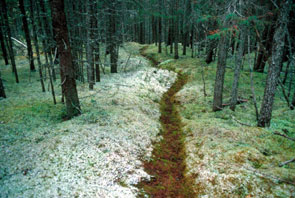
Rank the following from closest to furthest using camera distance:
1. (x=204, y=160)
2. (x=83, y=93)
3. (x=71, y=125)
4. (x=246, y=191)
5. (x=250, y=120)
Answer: (x=246, y=191) < (x=204, y=160) < (x=71, y=125) < (x=250, y=120) < (x=83, y=93)

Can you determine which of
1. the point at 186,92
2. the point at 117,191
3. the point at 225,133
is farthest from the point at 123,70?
the point at 117,191

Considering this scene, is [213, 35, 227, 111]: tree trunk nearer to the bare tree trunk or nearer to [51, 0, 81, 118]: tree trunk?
the bare tree trunk

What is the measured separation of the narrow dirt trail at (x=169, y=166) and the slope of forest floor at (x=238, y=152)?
0.47 meters

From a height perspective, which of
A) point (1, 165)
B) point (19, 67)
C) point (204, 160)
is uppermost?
point (19, 67)

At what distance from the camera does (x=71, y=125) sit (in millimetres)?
10438

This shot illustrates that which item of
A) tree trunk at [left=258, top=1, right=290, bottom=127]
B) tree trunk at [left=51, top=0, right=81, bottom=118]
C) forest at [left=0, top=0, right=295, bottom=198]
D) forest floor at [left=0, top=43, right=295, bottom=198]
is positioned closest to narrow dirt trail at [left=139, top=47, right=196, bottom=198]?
forest at [left=0, top=0, right=295, bottom=198]

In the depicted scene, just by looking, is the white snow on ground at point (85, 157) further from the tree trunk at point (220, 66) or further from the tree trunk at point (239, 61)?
the tree trunk at point (239, 61)

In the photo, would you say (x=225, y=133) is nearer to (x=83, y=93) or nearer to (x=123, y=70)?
(x=83, y=93)

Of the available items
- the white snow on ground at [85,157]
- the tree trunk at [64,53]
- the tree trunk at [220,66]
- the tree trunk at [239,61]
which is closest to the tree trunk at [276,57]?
the tree trunk at [220,66]

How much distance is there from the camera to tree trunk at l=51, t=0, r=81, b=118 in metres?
9.56

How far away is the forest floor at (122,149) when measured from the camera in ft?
22.7

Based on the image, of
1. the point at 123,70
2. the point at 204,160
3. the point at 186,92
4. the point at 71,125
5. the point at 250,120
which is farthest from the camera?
the point at 123,70

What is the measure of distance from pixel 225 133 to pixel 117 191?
284 inches

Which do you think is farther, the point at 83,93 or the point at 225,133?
the point at 83,93
